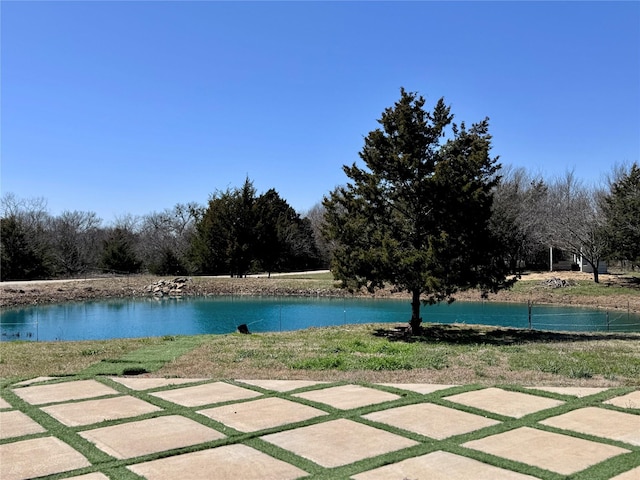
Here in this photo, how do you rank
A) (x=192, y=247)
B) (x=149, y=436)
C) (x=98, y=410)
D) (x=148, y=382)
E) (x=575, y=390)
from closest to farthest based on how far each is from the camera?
(x=149, y=436), (x=98, y=410), (x=575, y=390), (x=148, y=382), (x=192, y=247)

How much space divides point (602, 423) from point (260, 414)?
313 centimetres

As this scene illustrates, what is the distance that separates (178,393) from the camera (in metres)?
6.30

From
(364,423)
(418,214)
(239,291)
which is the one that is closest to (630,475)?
(364,423)

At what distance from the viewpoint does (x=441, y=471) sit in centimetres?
386

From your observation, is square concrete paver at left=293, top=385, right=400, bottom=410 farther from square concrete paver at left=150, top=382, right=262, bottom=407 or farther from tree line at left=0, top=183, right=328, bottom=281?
tree line at left=0, top=183, right=328, bottom=281

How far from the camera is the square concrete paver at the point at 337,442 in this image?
4.17 meters

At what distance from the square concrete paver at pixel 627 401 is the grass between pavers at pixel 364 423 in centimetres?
9

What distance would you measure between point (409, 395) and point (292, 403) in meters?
1.28

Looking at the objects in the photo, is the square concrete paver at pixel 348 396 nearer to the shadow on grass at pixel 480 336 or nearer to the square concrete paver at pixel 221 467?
the square concrete paver at pixel 221 467

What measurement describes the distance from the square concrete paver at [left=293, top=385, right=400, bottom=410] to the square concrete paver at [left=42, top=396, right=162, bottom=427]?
5.48 feet

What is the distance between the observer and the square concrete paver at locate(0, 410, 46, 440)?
15.8 feet

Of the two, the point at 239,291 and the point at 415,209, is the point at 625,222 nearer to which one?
the point at 415,209

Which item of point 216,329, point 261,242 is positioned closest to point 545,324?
point 216,329

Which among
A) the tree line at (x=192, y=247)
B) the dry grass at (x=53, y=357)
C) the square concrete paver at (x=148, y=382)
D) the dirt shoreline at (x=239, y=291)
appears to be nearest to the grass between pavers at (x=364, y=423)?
the square concrete paver at (x=148, y=382)
